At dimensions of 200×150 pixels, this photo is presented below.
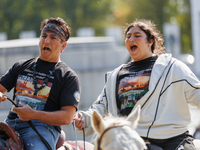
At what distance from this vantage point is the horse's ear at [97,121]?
228 cm

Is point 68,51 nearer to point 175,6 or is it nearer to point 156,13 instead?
point 156,13

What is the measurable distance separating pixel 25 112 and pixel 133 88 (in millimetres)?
1108

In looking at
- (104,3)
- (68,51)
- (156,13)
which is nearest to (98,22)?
(104,3)

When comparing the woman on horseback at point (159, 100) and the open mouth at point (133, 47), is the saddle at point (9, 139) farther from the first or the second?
the open mouth at point (133, 47)

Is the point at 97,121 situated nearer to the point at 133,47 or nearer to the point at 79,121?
the point at 79,121

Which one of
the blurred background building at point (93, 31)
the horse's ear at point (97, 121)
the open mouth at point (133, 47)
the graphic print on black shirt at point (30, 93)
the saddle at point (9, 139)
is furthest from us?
the blurred background building at point (93, 31)

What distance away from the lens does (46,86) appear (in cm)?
340

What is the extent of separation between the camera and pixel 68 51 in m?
8.39

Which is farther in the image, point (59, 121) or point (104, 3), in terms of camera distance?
point (104, 3)

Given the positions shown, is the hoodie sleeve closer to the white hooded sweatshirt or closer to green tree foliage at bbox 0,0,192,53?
the white hooded sweatshirt

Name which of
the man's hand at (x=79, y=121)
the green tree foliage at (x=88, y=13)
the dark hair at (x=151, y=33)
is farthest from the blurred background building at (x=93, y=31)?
the man's hand at (x=79, y=121)

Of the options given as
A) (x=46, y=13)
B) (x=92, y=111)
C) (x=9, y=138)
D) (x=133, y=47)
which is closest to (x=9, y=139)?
(x=9, y=138)

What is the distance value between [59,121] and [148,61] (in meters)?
1.14

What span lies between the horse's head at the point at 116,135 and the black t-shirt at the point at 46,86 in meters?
1.08
